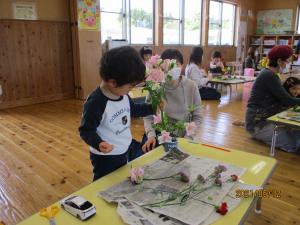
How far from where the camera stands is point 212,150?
1386mm

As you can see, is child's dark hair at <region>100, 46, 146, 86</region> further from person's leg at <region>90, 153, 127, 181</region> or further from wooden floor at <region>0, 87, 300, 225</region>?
wooden floor at <region>0, 87, 300, 225</region>

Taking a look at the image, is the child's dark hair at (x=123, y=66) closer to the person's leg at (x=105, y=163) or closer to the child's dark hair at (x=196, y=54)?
the person's leg at (x=105, y=163)

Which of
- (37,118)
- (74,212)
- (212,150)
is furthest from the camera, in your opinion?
(37,118)

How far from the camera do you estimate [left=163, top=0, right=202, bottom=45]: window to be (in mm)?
7633

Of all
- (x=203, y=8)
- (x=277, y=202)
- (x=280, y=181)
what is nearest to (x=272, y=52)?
(x=280, y=181)

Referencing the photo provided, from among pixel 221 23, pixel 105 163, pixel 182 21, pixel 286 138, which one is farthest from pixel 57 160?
pixel 221 23

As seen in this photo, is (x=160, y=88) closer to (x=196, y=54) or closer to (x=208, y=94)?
(x=196, y=54)

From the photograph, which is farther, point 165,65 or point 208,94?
point 208,94

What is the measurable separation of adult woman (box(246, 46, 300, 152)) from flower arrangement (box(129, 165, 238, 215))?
6.95 ft

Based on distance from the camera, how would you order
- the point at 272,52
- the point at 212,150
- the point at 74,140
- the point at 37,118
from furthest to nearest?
1. the point at 37,118
2. the point at 74,140
3. the point at 272,52
4. the point at 212,150

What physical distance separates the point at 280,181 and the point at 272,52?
1.36m

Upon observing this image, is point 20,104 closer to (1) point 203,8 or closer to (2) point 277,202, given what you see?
(2) point 277,202

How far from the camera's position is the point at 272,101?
3066mm

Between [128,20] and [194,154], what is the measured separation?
586 centimetres
